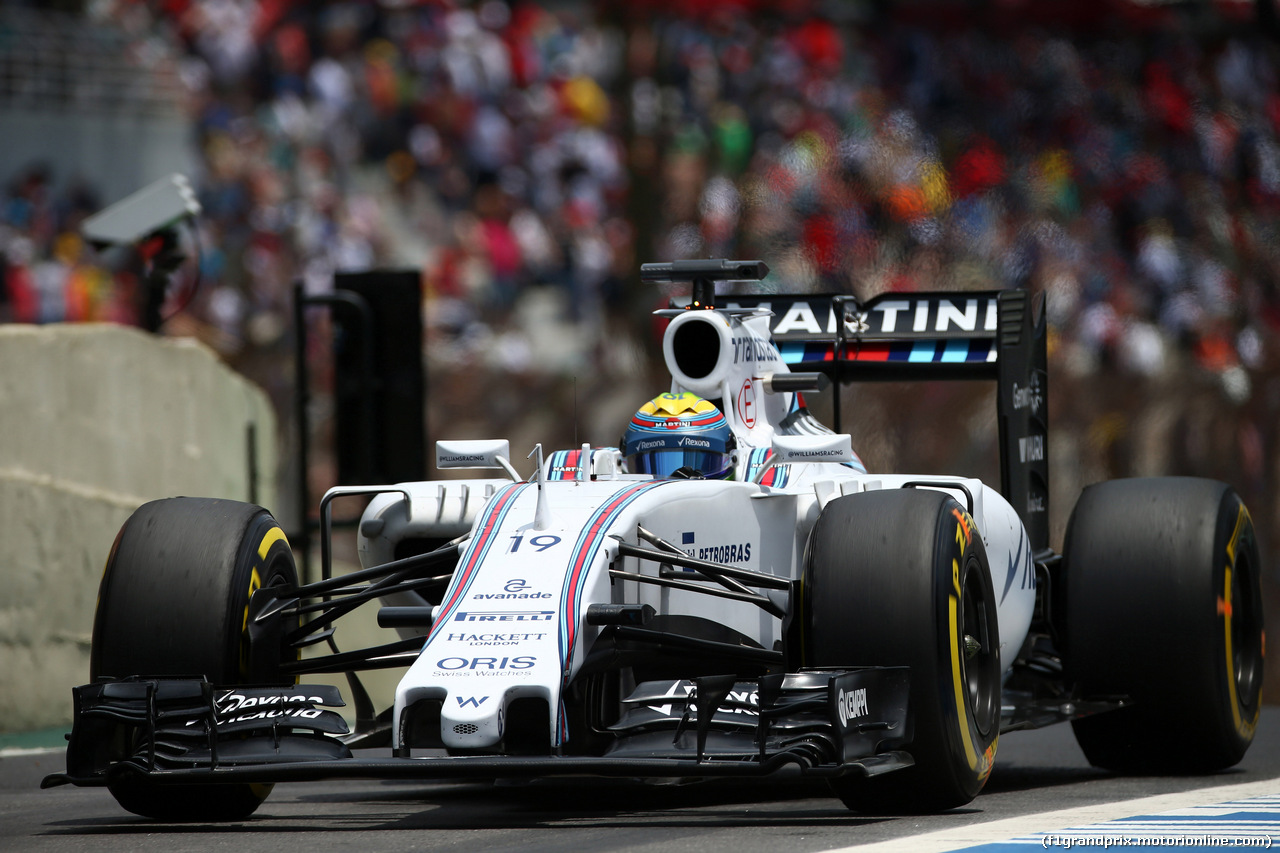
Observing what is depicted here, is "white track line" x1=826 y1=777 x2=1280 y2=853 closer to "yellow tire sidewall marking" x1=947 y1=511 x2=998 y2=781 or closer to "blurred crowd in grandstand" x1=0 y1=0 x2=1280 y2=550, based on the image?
"yellow tire sidewall marking" x1=947 y1=511 x2=998 y2=781

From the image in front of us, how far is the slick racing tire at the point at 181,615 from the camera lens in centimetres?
664

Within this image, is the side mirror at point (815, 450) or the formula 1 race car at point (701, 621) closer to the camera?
the formula 1 race car at point (701, 621)

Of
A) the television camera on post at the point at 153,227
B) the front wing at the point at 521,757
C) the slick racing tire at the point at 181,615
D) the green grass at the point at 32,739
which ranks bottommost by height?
the green grass at the point at 32,739

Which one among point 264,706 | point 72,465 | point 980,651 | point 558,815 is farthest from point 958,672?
point 72,465

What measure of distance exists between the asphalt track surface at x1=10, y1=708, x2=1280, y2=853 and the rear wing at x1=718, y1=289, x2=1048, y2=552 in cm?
142

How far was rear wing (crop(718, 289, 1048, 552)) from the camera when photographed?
882 centimetres

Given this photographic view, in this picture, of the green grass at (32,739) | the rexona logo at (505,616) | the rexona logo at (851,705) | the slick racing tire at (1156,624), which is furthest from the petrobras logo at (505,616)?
the green grass at (32,739)

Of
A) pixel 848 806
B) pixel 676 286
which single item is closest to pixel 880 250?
pixel 676 286

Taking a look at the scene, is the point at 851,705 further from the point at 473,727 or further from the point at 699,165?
the point at 699,165

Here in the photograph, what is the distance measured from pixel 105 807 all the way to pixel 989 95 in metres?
15.4

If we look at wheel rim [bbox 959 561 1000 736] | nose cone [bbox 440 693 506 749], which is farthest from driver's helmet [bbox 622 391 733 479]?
nose cone [bbox 440 693 506 749]

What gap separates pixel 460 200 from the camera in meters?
20.9

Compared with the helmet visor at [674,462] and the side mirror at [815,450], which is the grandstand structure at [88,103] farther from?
the side mirror at [815,450]

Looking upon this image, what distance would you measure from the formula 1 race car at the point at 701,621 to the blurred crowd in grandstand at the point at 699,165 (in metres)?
7.27
